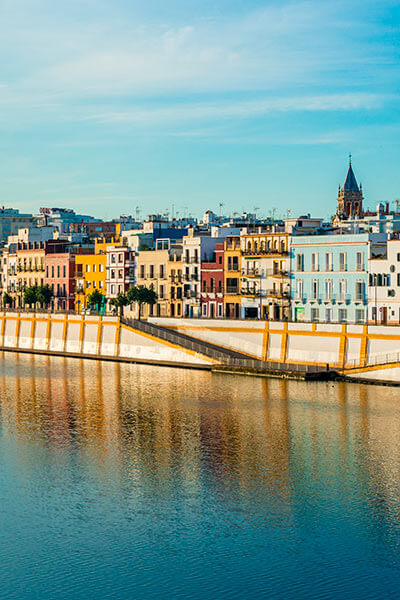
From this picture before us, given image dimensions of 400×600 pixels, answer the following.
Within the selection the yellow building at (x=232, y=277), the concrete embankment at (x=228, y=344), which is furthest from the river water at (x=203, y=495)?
the yellow building at (x=232, y=277)

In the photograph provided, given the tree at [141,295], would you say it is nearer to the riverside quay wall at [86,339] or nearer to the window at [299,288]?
the riverside quay wall at [86,339]

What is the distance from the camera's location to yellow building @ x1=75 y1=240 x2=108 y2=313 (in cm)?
11131

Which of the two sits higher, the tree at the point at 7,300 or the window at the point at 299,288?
the window at the point at 299,288

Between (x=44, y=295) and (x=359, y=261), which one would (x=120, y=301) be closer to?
(x=44, y=295)

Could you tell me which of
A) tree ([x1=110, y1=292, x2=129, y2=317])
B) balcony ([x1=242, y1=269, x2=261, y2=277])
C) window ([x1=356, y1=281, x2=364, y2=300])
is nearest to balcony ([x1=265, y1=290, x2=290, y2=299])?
balcony ([x1=242, y1=269, x2=261, y2=277])

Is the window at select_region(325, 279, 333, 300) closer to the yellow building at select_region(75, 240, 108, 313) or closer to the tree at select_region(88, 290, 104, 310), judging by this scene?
the tree at select_region(88, 290, 104, 310)

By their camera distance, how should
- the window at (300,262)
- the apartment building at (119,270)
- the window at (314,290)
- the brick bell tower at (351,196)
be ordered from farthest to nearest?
1. the brick bell tower at (351,196)
2. the apartment building at (119,270)
3. the window at (300,262)
4. the window at (314,290)

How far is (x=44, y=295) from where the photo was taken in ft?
382

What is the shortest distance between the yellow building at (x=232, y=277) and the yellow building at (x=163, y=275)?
7.30m

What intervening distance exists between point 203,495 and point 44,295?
77818 millimetres

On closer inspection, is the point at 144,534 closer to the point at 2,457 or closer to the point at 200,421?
the point at 2,457

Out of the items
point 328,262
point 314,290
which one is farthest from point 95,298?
point 328,262

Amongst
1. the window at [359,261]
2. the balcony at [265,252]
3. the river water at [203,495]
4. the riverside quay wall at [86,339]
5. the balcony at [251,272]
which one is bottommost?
the river water at [203,495]

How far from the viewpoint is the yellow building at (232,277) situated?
92.7 metres
